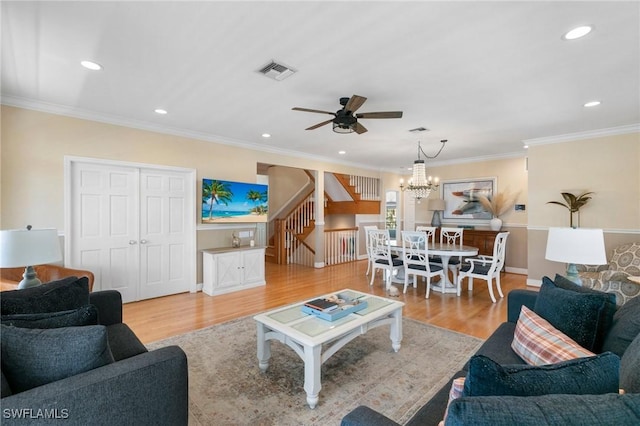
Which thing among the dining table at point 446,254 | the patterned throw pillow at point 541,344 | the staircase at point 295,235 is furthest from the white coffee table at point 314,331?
the staircase at point 295,235

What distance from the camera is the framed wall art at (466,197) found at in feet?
21.9

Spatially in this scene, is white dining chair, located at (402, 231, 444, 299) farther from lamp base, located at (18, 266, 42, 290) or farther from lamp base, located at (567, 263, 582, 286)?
lamp base, located at (18, 266, 42, 290)

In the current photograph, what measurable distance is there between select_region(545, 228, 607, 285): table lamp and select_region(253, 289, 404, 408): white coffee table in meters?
1.36

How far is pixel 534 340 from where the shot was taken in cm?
157

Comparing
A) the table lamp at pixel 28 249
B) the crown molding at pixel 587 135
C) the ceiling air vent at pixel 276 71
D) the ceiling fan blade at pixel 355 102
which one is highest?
the ceiling air vent at pixel 276 71

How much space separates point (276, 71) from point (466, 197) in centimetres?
589

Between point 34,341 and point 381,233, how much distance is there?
4.46 metres

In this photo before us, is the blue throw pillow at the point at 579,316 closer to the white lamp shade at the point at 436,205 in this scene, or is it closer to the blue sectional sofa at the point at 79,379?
the blue sectional sofa at the point at 79,379

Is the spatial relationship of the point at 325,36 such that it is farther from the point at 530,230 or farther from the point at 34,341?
the point at 530,230

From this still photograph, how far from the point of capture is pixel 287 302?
166 inches

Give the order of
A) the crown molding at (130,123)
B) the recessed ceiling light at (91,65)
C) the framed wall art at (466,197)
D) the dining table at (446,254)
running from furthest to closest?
1. the framed wall art at (466,197)
2. the dining table at (446,254)
3. the crown molding at (130,123)
4. the recessed ceiling light at (91,65)

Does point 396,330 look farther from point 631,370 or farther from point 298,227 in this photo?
point 298,227

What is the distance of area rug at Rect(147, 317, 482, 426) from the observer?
1939 mm

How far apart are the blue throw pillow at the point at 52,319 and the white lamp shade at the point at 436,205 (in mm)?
7007
